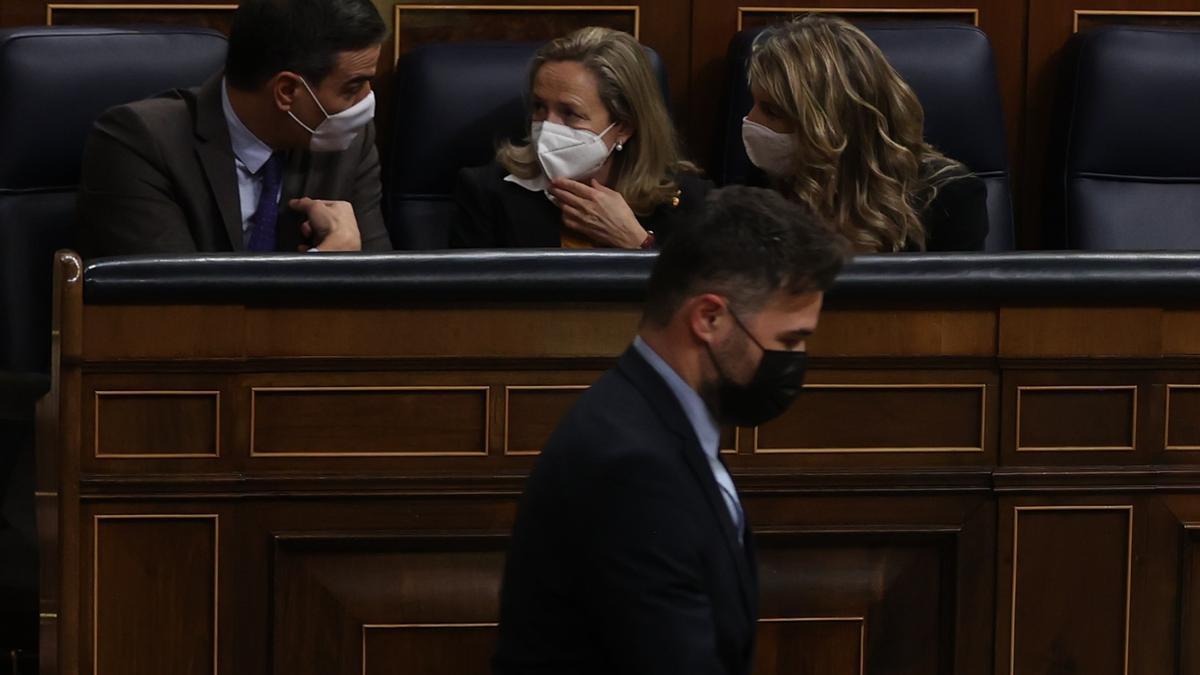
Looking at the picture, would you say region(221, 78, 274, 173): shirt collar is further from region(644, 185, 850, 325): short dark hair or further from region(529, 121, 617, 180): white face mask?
region(644, 185, 850, 325): short dark hair

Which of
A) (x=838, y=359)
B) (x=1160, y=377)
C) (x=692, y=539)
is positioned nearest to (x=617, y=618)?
(x=692, y=539)

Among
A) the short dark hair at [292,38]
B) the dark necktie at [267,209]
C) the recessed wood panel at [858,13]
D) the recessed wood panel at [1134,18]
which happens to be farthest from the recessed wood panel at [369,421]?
the recessed wood panel at [1134,18]

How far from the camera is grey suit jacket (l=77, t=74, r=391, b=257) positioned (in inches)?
109

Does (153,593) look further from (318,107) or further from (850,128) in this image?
(850,128)

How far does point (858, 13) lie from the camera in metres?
3.60

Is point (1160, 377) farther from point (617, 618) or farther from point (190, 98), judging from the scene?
point (190, 98)

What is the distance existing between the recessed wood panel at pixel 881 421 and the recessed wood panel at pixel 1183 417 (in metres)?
0.25

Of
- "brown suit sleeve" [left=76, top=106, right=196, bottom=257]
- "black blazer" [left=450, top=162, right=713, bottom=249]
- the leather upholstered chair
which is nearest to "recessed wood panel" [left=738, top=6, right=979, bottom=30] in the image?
"black blazer" [left=450, top=162, right=713, bottom=249]

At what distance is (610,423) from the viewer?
64.2 inches

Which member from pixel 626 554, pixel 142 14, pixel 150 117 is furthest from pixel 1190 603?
pixel 142 14

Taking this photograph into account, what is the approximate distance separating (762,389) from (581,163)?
143 centimetres

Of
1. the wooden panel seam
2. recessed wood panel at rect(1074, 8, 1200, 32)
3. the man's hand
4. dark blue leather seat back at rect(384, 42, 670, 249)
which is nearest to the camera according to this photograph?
the man's hand

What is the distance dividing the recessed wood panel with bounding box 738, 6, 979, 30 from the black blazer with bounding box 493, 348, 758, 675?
2000mm

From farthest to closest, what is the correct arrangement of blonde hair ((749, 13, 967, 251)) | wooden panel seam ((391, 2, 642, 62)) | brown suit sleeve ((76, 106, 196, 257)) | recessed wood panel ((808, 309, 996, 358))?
wooden panel seam ((391, 2, 642, 62)) → blonde hair ((749, 13, 967, 251)) → brown suit sleeve ((76, 106, 196, 257)) → recessed wood panel ((808, 309, 996, 358))
